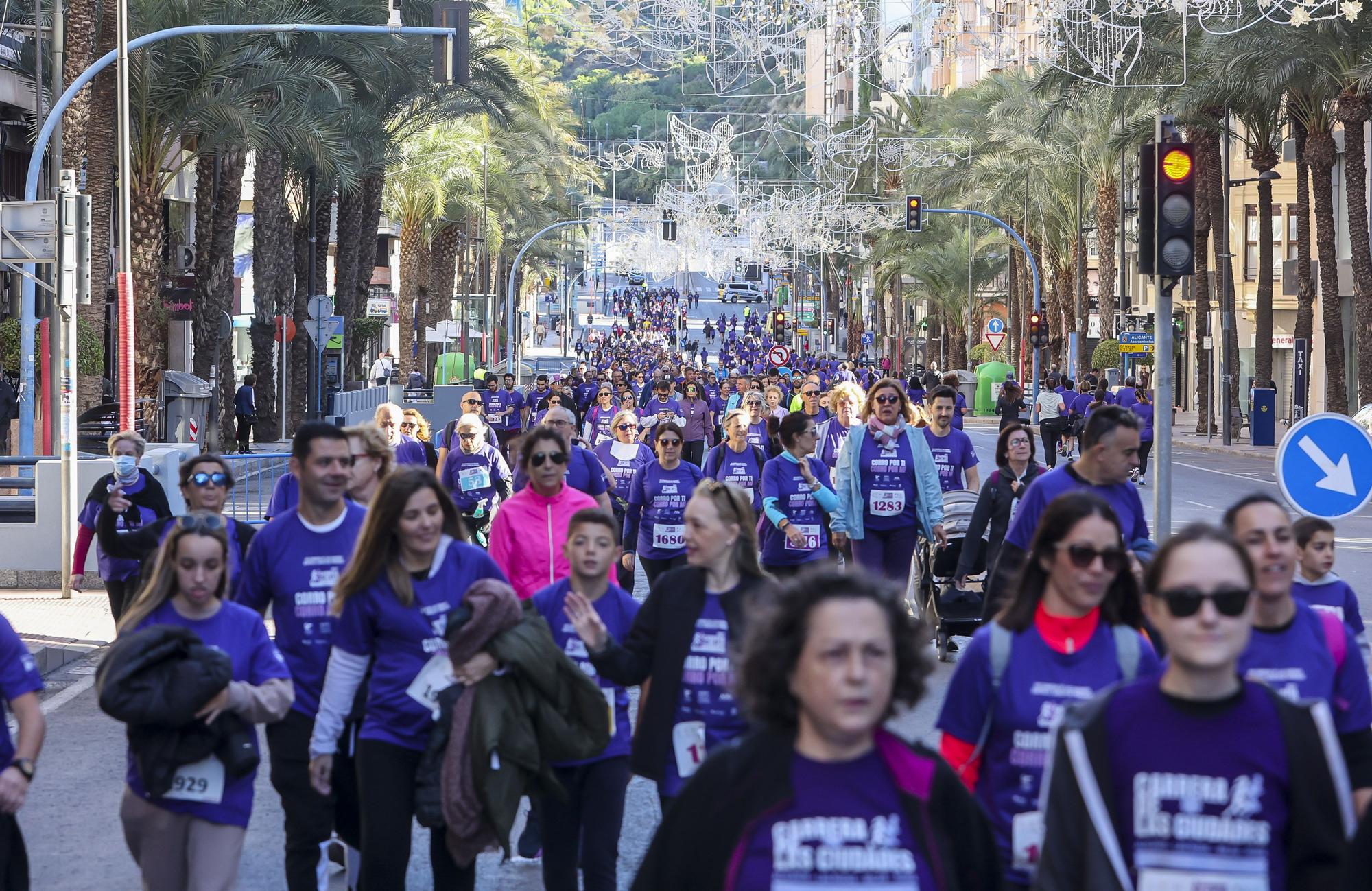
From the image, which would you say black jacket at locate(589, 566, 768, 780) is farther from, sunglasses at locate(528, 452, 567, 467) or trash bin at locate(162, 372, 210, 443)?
trash bin at locate(162, 372, 210, 443)

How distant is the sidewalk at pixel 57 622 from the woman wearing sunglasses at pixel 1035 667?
892 cm

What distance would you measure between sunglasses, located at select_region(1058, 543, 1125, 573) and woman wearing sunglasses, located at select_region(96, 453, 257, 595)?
10.7 ft

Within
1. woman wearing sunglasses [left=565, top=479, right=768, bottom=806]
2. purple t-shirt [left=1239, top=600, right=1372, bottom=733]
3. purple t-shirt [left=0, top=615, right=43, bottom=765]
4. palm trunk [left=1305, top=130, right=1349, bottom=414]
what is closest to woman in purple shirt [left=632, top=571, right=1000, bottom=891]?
purple t-shirt [left=1239, top=600, right=1372, bottom=733]

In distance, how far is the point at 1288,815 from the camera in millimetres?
3637

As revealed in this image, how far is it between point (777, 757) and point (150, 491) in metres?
8.48

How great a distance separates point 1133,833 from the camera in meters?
3.67

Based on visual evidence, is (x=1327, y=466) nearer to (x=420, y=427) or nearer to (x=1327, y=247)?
(x=420, y=427)

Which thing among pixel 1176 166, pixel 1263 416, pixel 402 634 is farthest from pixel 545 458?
pixel 1263 416

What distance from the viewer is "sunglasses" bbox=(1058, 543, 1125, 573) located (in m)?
4.75

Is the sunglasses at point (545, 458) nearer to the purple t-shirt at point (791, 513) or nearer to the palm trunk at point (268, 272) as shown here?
the purple t-shirt at point (791, 513)

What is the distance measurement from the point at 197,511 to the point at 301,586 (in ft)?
7.21

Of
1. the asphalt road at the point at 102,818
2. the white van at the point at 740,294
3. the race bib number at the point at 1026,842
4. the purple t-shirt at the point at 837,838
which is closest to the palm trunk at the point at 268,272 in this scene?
the asphalt road at the point at 102,818

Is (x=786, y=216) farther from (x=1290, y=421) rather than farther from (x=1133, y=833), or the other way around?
(x=1133, y=833)

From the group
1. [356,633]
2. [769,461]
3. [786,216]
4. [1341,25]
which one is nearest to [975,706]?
[356,633]
